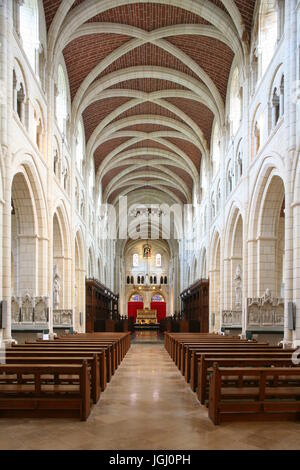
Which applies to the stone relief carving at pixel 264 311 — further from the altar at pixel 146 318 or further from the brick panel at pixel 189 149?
the altar at pixel 146 318

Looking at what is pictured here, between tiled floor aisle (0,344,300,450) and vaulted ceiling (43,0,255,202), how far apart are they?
44.9 ft

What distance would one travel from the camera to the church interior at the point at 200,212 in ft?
21.3

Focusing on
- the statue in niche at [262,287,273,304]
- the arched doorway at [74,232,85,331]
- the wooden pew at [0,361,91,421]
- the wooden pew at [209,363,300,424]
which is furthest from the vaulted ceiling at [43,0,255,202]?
the wooden pew at [209,363,300,424]

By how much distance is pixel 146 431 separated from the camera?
5.93m

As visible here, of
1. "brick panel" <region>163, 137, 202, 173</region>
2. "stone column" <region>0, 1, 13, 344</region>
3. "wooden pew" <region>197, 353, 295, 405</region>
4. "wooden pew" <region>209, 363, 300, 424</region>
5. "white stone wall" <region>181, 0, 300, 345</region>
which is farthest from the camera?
"brick panel" <region>163, 137, 202, 173</region>

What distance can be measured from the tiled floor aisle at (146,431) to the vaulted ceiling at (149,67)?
13.7 m

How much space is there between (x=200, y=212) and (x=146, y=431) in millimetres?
26736

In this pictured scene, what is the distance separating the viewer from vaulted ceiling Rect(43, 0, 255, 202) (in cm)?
1698

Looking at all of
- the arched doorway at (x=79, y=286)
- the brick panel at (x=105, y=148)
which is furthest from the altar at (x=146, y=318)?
the arched doorway at (x=79, y=286)

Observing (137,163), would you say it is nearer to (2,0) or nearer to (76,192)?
(76,192)

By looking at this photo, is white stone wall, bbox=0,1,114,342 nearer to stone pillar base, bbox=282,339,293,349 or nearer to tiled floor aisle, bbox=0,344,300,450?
tiled floor aisle, bbox=0,344,300,450

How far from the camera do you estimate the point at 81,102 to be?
22203 mm

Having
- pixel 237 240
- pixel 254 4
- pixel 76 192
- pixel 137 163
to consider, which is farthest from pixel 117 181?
pixel 254 4
